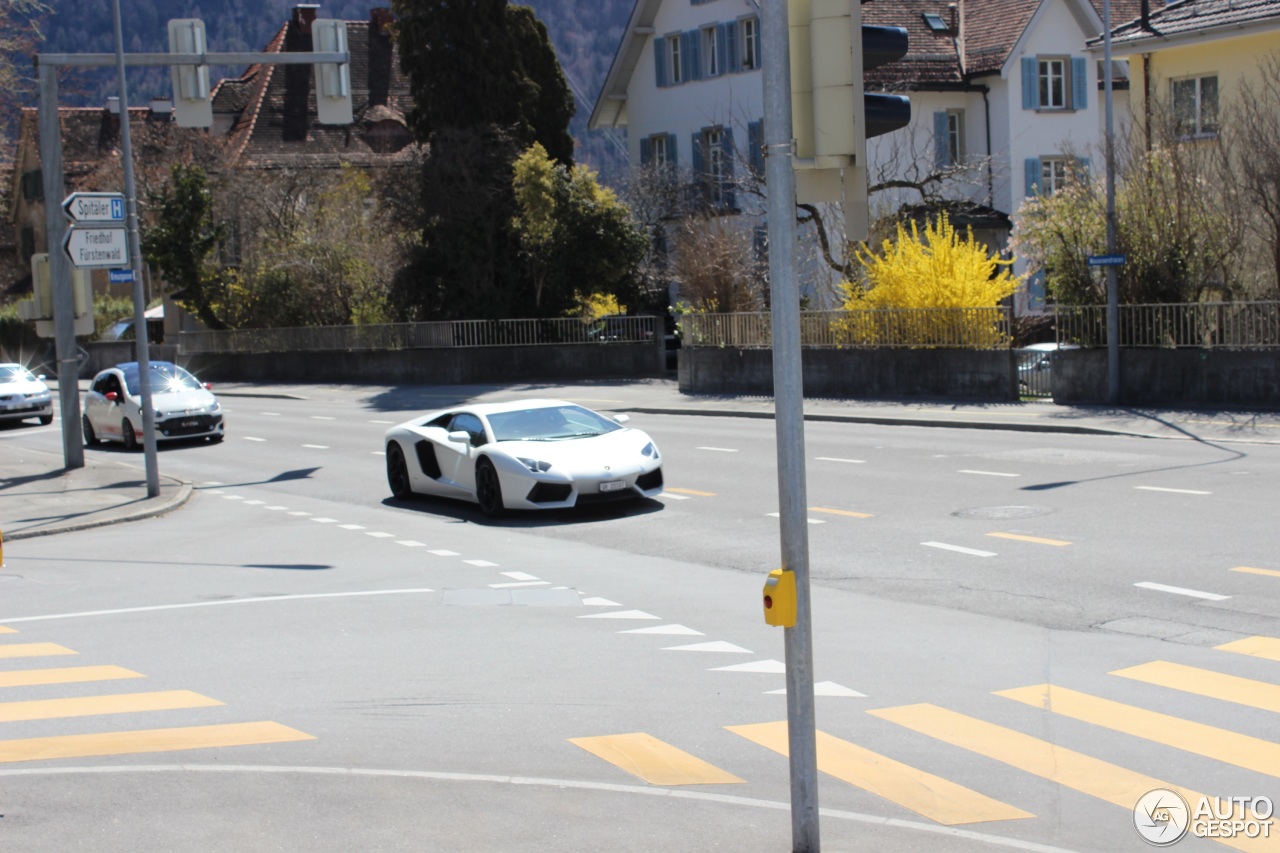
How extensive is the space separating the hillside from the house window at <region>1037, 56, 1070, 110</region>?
104 meters

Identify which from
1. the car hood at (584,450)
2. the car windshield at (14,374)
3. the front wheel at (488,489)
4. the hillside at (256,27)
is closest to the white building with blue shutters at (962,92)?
the car windshield at (14,374)

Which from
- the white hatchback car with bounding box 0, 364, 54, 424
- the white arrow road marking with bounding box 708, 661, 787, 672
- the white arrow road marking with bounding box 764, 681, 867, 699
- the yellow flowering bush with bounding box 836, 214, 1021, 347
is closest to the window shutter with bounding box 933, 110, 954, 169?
the yellow flowering bush with bounding box 836, 214, 1021, 347

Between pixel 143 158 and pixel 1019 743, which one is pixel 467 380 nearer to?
pixel 143 158

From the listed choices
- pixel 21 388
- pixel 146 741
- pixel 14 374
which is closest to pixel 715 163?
pixel 14 374

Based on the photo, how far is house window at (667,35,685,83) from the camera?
50.1 metres

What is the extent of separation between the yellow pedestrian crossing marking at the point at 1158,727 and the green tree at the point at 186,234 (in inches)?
1932

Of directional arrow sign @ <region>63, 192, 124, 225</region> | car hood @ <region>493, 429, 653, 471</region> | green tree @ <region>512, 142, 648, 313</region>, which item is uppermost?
green tree @ <region>512, 142, 648, 313</region>

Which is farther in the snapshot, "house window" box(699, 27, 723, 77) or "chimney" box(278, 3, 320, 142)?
"chimney" box(278, 3, 320, 142)

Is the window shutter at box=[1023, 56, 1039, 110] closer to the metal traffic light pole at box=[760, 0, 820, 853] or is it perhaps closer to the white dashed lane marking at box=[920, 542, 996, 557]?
the white dashed lane marking at box=[920, 542, 996, 557]

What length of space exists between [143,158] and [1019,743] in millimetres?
58019

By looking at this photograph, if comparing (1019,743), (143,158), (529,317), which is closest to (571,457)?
(1019,743)

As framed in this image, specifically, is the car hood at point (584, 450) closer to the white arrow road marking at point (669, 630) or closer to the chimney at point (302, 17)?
the white arrow road marking at point (669, 630)

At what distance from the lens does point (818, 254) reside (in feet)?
132

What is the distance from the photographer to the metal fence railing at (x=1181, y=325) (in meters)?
23.5
